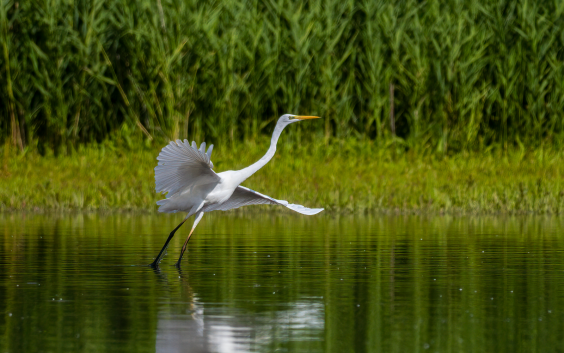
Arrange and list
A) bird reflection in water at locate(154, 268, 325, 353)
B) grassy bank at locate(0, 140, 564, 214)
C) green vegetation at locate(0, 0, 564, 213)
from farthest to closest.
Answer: green vegetation at locate(0, 0, 564, 213) → grassy bank at locate(0, 140, 564, 214) → bird reflection in water at locate(154, 268, 325, 353)

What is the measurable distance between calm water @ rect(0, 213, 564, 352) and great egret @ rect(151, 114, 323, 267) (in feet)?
1.56

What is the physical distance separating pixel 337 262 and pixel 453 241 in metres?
2.18

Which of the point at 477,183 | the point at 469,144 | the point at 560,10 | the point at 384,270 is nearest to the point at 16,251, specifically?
the point at 384,270

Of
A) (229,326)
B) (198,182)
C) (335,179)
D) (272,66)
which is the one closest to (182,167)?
(198,182)

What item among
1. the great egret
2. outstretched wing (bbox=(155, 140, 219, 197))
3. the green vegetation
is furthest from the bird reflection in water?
the green vegetation

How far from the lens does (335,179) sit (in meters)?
16.0

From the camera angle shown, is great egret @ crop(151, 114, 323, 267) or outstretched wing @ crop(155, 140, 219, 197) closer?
outstretched wing @ crop(155, 140, 219, 197)

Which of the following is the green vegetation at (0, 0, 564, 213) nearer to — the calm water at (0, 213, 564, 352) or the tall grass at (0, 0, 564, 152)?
the tall grass at (0, 0, 564, 152)

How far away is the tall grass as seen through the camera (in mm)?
17828

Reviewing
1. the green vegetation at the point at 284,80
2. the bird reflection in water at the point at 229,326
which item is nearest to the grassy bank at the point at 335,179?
the green vegetation at the point at 284,80

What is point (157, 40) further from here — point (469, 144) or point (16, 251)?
point (16, 251)

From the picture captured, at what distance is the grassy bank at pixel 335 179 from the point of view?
14.9 m

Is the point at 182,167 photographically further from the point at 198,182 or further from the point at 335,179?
the point at 335,179

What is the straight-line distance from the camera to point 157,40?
57.8 ft
